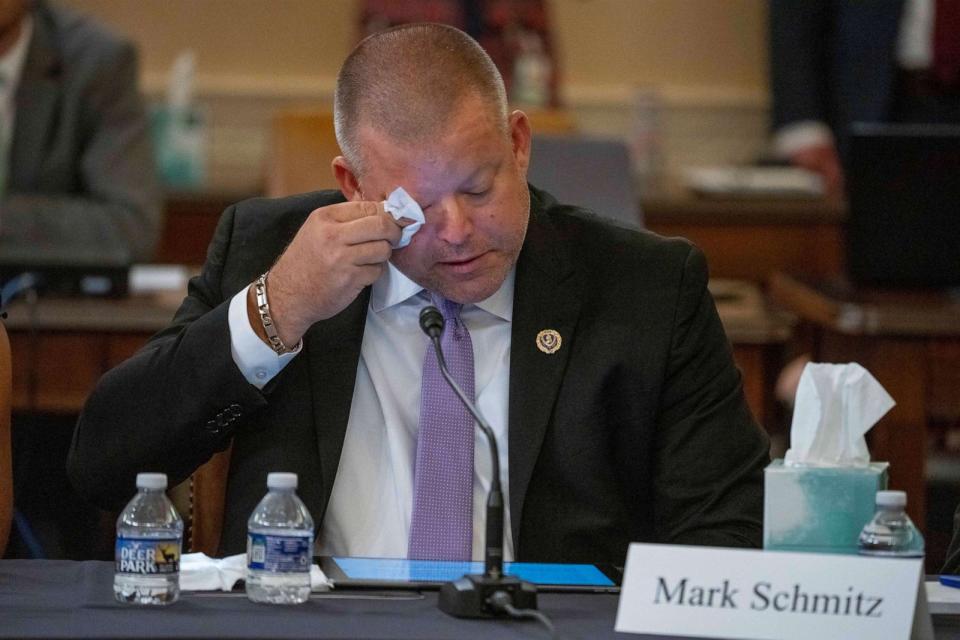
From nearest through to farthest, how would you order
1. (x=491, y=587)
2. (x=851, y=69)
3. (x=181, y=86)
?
1. (x=491, y=587)
2. (x=851, y=69)
3. (x=181, y=86)

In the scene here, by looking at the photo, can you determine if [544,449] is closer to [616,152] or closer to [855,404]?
[855,404]

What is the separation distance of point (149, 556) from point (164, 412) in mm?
480

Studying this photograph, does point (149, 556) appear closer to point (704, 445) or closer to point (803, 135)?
point (704, 445)

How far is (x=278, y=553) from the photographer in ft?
5.58

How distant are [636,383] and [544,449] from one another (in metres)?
0.16

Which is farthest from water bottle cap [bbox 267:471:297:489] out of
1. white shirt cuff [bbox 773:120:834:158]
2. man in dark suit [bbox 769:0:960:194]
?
white shirt cuff [bbox 773:120:834:158]

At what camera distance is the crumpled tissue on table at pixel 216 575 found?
5.79ft

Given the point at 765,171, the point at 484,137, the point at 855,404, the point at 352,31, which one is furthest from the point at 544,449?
the point at 352,31

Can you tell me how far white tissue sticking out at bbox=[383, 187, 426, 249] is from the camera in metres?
2.09

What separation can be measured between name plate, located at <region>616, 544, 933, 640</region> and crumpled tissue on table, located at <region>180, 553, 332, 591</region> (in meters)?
0.39

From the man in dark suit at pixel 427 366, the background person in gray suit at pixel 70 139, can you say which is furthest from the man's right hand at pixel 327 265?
the background person in gray suit at pixel 70 139

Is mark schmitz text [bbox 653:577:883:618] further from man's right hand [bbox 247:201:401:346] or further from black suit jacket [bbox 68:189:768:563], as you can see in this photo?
man's right hand [bbox 247:201:401:346]

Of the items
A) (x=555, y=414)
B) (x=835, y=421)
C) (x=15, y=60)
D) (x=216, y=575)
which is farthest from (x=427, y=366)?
(x=15, y=60)

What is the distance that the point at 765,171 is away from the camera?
19.1 feet
